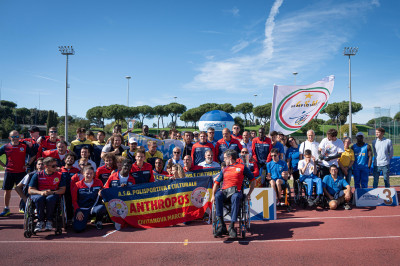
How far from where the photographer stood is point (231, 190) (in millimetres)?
5102

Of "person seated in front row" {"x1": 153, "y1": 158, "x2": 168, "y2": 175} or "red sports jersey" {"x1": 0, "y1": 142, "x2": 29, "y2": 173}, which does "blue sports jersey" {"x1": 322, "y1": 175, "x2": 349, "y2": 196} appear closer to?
"person seated in front row" {"x1": 153, "y1": 158, "x2": 168, "y2": 175}

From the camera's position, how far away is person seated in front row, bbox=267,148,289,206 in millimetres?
6992

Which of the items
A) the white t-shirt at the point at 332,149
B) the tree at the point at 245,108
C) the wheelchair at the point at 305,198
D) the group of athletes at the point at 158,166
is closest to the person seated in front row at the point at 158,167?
→ the group of athletes at the point at 158,166

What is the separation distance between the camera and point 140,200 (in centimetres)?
595

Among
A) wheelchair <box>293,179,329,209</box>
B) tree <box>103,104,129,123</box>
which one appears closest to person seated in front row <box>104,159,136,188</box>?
wheelchair <box>293,179,329,209</box>

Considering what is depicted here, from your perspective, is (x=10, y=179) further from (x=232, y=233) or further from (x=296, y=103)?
(x=296, y=103)

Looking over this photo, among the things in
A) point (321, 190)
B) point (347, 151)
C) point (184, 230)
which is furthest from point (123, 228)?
point (347, 151)

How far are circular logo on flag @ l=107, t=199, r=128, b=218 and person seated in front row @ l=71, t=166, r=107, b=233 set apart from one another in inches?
5.8

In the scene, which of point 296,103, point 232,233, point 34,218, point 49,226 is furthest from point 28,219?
point 296,103

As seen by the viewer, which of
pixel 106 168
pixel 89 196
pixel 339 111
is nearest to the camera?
pixel 89 196

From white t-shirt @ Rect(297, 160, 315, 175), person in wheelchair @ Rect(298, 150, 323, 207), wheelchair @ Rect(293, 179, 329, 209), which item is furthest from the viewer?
white t-shirt @ Rect(297, 160, 315, 175)

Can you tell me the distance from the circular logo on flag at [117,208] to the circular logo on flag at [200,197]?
152cm

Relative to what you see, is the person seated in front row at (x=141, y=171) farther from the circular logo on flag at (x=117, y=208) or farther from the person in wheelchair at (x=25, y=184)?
the person in wheelchair at (x=25, y=184)

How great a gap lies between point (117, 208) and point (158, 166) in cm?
138
